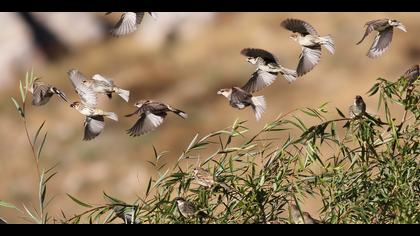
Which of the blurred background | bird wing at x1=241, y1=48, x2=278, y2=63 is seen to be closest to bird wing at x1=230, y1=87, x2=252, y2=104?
bird wing at x1=241, y1=48, x2=278, y2=63

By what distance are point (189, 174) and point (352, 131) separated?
0.86m

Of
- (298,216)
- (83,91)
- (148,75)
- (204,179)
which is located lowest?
(298,216)

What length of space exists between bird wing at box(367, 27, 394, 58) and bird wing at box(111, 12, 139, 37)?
49.6 inches

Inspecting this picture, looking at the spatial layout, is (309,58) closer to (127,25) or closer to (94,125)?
(127,25)

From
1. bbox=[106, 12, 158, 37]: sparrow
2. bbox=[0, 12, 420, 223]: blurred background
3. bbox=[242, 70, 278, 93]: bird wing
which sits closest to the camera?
bbox=[242, 70, 278, 93]: bird wing

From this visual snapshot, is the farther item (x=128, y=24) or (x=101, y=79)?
(x=128, y=24)

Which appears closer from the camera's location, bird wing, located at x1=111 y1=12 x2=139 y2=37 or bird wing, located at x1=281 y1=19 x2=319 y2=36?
bird wing, located at x1=281 y1=19 x2=319 y2=36

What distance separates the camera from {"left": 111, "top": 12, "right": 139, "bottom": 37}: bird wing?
5477 mm

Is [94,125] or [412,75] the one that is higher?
[412,75]

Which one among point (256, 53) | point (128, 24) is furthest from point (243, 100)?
point (128, 24)

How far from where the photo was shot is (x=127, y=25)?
5.50 m

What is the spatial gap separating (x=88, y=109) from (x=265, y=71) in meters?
0.99

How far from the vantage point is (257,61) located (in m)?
5.28

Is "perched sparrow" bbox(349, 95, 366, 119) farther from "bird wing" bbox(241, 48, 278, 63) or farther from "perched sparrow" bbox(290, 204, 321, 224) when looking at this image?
"perched sparrow" bbox(290, 204, 321, 224)
